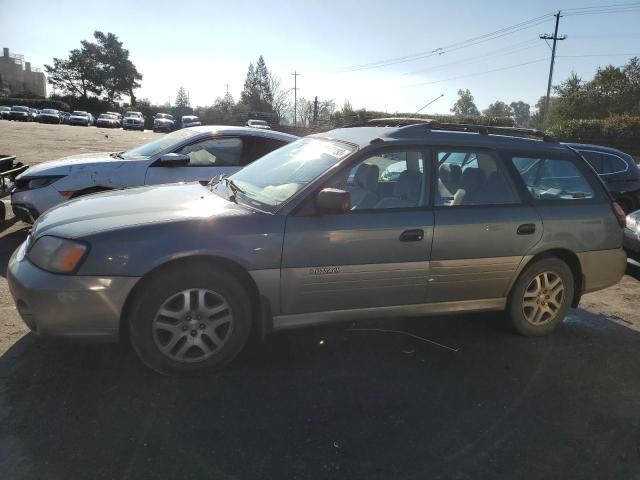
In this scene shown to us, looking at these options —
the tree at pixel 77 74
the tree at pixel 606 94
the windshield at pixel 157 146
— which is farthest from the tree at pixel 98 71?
the windshield at pixel 157 146

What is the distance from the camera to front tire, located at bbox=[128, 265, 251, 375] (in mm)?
3152

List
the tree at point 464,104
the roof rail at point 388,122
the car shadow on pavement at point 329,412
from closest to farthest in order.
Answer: the car shadow on pavement at point 329,412 → the roof rail at point 388,122 → the tree at point 464,104

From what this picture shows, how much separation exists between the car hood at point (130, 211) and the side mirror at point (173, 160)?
2.21 meters

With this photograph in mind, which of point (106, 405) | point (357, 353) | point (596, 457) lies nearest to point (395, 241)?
point (357, 353)

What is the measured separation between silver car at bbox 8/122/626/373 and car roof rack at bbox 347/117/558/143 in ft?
0.10

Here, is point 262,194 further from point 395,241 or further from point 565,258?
point 565,258

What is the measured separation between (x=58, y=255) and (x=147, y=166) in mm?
3399

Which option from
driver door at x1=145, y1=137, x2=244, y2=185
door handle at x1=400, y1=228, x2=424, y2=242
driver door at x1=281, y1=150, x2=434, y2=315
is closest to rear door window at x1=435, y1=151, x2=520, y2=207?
driver door at x1=281, y1=150, x2=434, y2=315

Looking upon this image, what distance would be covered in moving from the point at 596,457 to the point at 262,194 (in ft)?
8.73

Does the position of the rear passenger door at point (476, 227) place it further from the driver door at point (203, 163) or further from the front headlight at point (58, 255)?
Answer: the driver door at point (203, 163)

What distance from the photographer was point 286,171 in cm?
401

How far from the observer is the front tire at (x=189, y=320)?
124 inches

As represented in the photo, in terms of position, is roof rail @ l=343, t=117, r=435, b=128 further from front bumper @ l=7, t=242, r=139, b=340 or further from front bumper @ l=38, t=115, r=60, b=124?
front bumper @ l=38, t=115, r=60, b=124

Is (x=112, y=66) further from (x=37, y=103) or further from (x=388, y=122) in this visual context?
(x=388, y=122)
